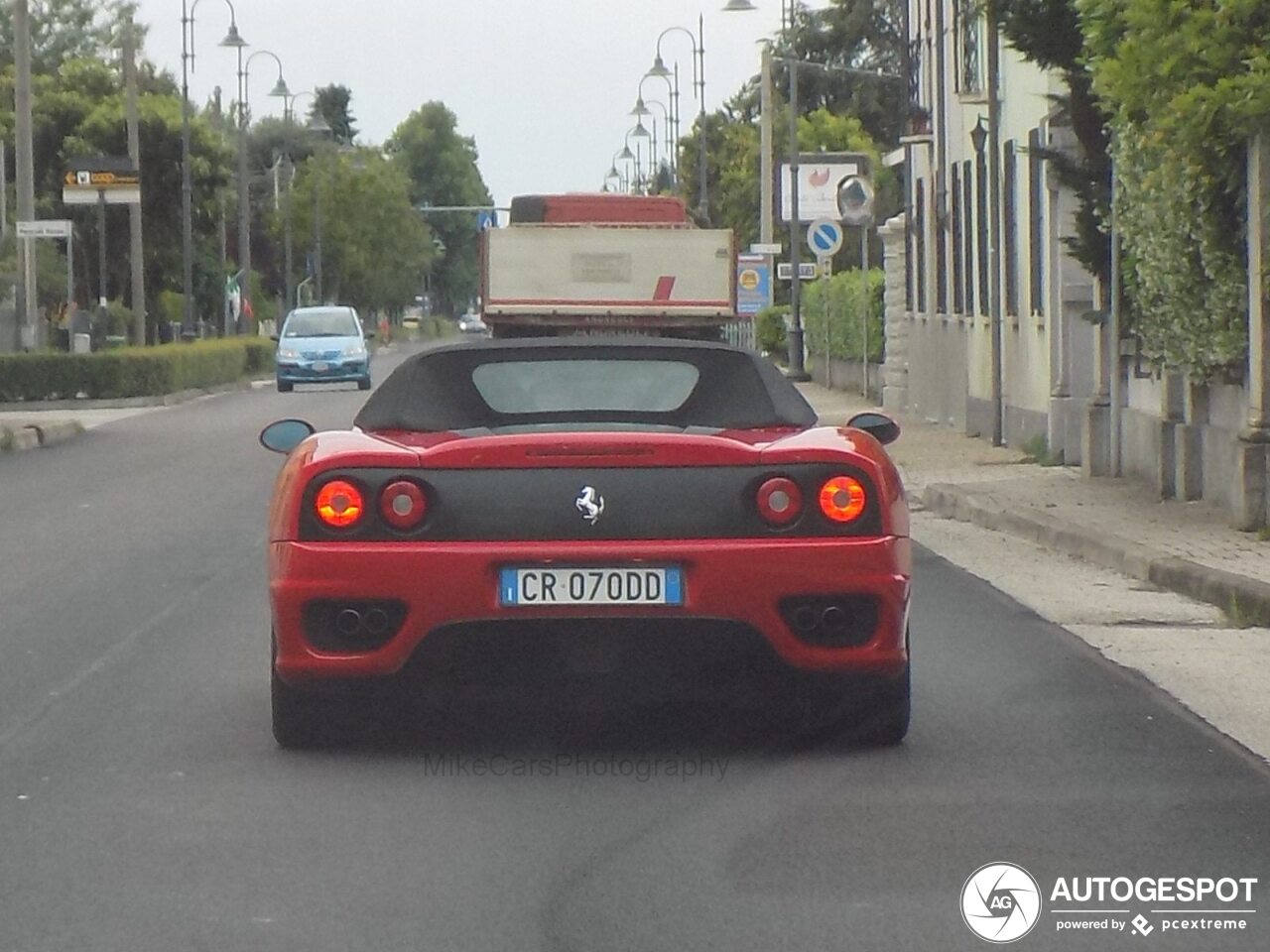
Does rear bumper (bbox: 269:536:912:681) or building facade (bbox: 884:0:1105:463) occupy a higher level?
building facade (bbox: 884:0:1105:463)

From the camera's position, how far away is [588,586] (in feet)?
26.1

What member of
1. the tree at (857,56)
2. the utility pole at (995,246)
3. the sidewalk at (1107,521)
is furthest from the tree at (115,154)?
the sidewalk at (1107,521)

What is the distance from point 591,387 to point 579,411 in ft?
8.65

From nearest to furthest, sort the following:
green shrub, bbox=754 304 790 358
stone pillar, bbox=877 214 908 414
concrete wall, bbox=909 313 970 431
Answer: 1. concrete wall, bbox=909 313 970 431
2. stone pillar, bbox=877 214 908 414
3. green shrub, bbox=754 304 790 358

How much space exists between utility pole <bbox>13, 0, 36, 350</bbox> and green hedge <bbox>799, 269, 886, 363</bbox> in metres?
13.7

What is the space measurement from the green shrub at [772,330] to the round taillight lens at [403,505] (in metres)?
58.4

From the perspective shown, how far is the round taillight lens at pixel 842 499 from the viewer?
8.12 metres

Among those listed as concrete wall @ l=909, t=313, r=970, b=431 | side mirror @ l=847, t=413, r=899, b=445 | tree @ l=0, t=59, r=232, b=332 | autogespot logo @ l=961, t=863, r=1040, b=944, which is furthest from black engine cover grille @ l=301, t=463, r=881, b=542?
tree @ l=0, t=59, r=232, b=332

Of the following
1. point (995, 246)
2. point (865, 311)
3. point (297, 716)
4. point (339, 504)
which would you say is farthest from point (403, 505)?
point (865, 311)

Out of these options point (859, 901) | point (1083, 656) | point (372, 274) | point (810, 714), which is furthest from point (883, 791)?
point (372, 274)

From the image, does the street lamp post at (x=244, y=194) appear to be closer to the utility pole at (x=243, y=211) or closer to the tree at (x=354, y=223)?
the utility pole at (x=243, y=211)

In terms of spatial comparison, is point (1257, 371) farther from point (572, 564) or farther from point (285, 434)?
point (572, 564)

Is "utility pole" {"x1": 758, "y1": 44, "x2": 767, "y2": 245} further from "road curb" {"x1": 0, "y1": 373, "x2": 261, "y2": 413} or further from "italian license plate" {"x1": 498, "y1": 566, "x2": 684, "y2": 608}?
"italian license plate" {"x1": 498, "y1": 566, "x2": 684, "y2": 608}

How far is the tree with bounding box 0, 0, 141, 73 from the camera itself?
136500 millimetres
